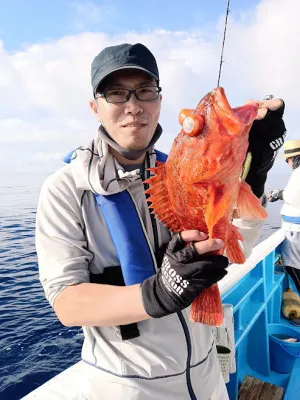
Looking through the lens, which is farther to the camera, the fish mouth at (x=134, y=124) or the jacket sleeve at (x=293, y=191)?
the jacket sleeve at (x=293, y=191)

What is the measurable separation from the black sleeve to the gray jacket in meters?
0.84

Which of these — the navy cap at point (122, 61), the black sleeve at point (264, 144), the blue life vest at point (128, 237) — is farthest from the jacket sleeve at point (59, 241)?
the black sleeve at point (264, 144)

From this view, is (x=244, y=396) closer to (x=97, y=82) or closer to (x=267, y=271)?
(x=267, y=271)

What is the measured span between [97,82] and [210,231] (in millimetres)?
1190

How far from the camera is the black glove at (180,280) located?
1.65 meters

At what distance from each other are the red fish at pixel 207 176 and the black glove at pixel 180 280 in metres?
0.13

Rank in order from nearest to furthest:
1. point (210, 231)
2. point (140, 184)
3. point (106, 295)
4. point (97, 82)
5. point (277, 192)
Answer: point (210, 231) < point (106, 295) < point (97, 82) < point (140, 184) < point (277, 192)

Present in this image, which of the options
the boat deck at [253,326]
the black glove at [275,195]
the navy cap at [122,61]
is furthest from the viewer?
the black glove at [275,195]

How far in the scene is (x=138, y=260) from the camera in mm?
1916

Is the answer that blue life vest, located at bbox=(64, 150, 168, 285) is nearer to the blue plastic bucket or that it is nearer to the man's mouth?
the man's mouth

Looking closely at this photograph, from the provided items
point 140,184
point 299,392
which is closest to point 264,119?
point 140,184

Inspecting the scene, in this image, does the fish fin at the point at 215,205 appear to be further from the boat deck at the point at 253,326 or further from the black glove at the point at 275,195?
the black glove at the point at 275,195

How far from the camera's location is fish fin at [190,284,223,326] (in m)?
1.82

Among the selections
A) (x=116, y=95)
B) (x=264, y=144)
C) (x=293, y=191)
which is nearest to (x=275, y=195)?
(x=293, y=191)
